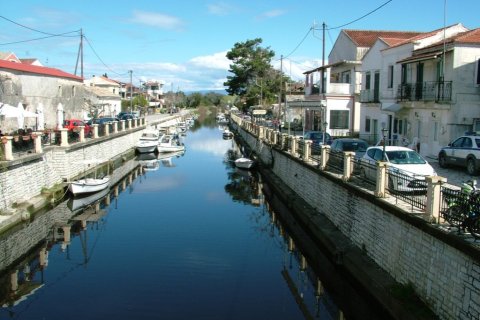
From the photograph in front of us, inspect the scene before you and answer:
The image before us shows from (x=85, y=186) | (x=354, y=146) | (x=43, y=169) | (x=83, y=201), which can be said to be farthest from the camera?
(x=85, y=186)

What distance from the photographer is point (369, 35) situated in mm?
47281

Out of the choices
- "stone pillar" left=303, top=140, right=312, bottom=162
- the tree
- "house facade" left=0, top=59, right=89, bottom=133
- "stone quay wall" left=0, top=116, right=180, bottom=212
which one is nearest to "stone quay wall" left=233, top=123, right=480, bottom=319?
"stone pillar" left=303, top=140, right=312, bottom=162

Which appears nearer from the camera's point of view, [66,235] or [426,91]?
[66,235]

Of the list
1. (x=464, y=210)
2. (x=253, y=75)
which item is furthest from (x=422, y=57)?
(x=253, y=75)

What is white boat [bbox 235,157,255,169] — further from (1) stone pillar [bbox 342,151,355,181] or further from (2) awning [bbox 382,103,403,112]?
(1) stone pillar [bbox 342,151,355,181]

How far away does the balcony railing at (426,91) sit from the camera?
25.8m

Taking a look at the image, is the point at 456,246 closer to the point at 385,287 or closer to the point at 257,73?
the point at 385,287

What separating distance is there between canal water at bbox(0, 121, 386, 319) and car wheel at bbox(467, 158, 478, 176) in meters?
7.49

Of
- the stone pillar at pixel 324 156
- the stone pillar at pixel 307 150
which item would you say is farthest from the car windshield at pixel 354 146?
the stone pillar at pixel 324 156

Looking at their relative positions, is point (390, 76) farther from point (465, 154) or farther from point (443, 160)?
point (465, 154)

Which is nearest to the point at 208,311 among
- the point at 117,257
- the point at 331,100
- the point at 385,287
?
the point at 385,287

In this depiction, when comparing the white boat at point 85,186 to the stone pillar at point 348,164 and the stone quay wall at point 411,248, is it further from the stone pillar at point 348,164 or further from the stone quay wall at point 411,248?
the stone pillar at point 348,164

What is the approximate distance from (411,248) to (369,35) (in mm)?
38962

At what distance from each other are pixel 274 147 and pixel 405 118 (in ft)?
28.9
